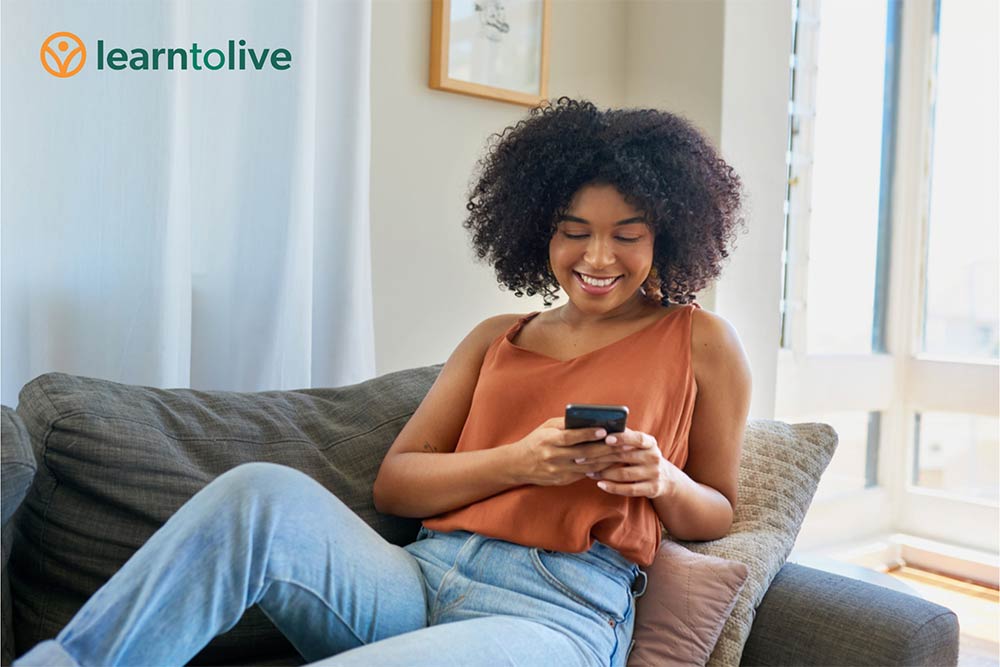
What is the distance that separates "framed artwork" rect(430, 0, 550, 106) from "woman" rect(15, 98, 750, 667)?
2.30 feet

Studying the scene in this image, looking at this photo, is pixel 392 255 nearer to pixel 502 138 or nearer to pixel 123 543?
pixel 502 138

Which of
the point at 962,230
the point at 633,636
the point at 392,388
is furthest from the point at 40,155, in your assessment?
the point at 962,230

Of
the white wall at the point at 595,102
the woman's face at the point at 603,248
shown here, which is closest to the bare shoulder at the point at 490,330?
the woman's face at the point at 603,248

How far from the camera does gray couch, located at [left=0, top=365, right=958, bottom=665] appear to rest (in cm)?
128

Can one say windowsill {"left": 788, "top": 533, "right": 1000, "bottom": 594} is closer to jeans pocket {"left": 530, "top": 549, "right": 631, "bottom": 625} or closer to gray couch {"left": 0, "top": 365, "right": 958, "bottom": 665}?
gray couch {"left": 0, "top": 365, "right": 958, "bottom": 665}

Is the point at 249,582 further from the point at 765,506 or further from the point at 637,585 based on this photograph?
the point at 765,506

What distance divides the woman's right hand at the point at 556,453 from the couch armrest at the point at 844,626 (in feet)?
1.19

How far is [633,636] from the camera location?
1.38 metres

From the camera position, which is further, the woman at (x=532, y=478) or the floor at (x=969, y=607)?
the floor at (x=969, y=607)

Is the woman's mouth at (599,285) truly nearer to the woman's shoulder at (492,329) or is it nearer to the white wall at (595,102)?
the woman's shoulder at (492,329)

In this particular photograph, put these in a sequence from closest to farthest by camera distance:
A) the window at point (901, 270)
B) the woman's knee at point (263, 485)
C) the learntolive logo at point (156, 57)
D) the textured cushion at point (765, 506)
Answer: the woman's knee at point (263, 485) < the textured cushion at point (765, 506) < the learntolive logo at point (156, 57) < the window at point (901, 270)

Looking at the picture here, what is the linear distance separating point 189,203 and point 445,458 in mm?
797

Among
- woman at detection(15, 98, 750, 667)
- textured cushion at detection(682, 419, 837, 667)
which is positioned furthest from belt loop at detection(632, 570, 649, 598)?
textured cushion at detection(682, 419, 837, 667)

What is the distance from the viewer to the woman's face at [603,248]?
149cm
